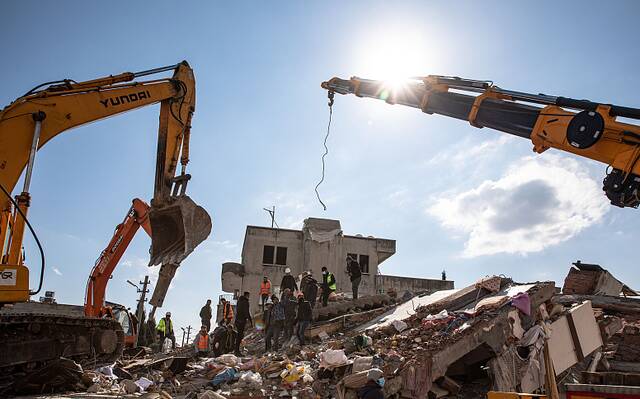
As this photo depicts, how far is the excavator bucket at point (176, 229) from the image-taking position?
801 centimetres

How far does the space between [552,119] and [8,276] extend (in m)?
8.99

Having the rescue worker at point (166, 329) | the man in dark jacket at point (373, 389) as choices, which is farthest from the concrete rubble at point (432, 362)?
the rescue worker at point (166, 329)

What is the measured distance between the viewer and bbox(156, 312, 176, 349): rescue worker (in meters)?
17.2

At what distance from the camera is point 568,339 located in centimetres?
840

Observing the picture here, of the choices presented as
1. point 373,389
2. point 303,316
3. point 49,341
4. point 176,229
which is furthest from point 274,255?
point 373,389

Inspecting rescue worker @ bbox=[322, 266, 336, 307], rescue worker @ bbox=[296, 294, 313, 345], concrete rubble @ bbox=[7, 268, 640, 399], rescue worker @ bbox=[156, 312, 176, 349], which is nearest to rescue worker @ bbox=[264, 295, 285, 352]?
rescue worker @ bbox=[296, 294, 313, 345]

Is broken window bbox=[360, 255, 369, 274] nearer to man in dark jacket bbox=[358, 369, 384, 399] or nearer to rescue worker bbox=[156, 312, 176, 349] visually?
rescue worker bbox=[156, 312, 176, 349]

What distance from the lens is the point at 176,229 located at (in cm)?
821

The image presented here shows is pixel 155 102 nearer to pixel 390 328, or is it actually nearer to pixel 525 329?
pixel 390 328

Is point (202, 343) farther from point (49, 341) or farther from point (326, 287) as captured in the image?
point (49, 341)

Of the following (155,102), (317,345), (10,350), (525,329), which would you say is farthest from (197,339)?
(525,329)

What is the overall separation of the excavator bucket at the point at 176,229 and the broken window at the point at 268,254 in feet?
61.0

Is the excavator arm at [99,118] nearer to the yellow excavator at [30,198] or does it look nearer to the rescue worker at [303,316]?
the yellow excavator at [30,198]

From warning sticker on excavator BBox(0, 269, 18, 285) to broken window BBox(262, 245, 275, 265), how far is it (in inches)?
792
